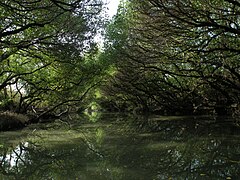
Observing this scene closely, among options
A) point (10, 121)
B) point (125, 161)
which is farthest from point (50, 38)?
point (10, 121)

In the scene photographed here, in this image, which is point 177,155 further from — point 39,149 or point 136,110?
point 136,110

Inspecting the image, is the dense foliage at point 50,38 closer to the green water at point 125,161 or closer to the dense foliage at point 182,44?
the dense foliage at point 182,44

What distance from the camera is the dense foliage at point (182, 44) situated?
9766mm

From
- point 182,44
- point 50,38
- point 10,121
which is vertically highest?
point 50,38

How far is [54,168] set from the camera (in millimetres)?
8047

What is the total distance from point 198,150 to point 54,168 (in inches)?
172

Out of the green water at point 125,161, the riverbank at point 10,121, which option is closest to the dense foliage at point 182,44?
the green water at point 125,161

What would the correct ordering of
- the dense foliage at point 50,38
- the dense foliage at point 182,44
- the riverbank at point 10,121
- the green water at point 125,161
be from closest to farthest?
the green water at point 125,161 < the dense foliage at point 50,38 < the dense foliage at point 182,44 < the riverbank at point 10,121

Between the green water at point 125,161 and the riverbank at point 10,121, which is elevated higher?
the riverbank at point 10,121

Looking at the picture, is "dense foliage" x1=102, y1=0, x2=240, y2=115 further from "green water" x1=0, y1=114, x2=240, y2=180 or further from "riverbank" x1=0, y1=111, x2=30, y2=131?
"riverbank" x1=0, y1=111, x2=30, y2=131

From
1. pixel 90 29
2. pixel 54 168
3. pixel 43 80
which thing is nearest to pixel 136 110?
pixel 43 80

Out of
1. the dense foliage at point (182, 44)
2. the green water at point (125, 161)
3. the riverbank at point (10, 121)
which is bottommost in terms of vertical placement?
the green water at point (125, 161)

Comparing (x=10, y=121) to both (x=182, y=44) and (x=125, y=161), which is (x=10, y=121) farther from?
(x=125, y=161)

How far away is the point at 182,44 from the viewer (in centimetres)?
1253
